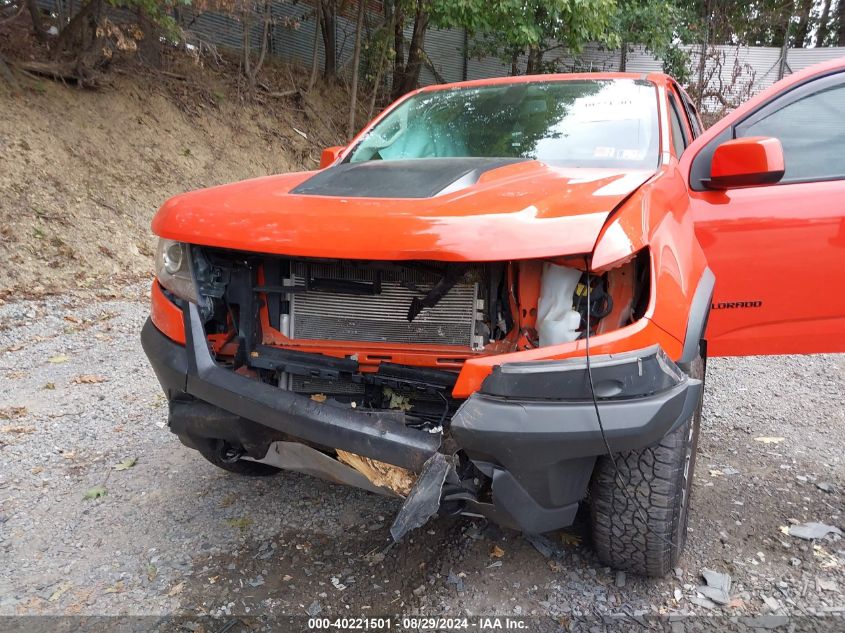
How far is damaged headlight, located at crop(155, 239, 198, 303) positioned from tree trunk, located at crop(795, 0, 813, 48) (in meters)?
22.6

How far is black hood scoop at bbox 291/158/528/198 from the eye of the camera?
6.98 feet

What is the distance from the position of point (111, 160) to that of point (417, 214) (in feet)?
23.0

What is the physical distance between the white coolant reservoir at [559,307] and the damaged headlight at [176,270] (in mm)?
1192

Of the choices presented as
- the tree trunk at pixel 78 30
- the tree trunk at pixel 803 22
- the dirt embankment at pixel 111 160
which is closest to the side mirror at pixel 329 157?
the dirt embankment at pixel 111 160

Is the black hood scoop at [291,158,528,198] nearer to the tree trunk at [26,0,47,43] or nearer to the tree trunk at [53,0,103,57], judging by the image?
the tree trunk at [53,0,103,57]

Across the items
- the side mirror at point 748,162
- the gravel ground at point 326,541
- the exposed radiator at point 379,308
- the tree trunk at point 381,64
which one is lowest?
the gravel ground at point 326,541

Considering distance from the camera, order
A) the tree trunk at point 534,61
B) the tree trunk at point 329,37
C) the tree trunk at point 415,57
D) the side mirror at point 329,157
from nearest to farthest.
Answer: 1. the side mirror at point 329,157
2. the tree trunk at point 329,37
3. the tree trunk at point 415,57
4. the tree trunk at point 534,61

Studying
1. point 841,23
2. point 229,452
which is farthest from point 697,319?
point 841,23

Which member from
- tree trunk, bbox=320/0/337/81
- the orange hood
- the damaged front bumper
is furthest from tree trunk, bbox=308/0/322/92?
the damaged front bumper

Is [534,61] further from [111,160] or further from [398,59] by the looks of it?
[111,160]

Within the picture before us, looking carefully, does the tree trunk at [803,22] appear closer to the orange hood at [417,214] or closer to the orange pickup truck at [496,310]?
the orange pickup truck at [496,310]

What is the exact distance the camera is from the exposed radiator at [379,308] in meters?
2.12

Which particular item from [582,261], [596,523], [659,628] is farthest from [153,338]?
[659,628]

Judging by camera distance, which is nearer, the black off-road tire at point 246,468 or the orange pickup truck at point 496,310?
the orange pickup truck at point 496,310
